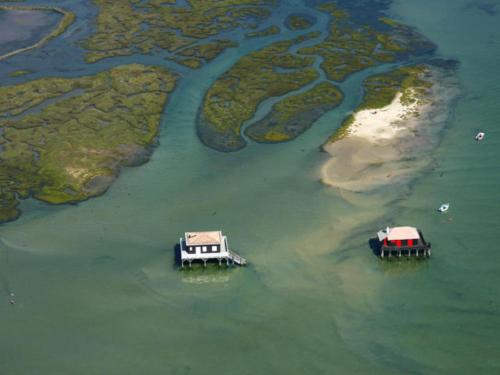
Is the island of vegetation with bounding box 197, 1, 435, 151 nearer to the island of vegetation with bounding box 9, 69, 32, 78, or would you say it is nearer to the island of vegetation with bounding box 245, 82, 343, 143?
the island of vegetation with bounding box 245, 82, 343, 143

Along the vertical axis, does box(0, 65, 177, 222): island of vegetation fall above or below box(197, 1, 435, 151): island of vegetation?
below

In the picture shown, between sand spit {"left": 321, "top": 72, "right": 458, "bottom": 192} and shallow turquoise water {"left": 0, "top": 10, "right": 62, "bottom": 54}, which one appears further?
shallow turquoise water {"left": 0, "top": 10, "right": 62, "bottom": 54}

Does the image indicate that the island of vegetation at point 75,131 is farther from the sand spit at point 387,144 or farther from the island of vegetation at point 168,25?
the sand spit at point 387,144

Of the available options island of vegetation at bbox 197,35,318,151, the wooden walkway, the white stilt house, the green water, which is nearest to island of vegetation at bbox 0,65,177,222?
the green water

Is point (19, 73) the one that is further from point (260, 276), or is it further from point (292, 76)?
point (260, 276)

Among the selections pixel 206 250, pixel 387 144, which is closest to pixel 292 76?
pixel 387 144

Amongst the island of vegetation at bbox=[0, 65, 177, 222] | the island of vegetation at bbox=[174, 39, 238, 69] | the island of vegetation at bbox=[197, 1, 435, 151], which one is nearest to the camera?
the island of vegetation at bbox=[0, 65, 177, 222]

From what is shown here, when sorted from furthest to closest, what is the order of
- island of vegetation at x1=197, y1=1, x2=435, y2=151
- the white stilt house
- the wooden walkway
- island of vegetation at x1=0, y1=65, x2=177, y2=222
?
island of vegetation at x1=197, y1=1, x2=435, y2=151 < island of vegetation at x1=0, y1=65, x2=177, y2=222 < the white stilt house < the wooden walkway

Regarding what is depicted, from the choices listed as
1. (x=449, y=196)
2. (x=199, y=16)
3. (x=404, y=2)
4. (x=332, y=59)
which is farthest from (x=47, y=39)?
(x=449, y=196)
